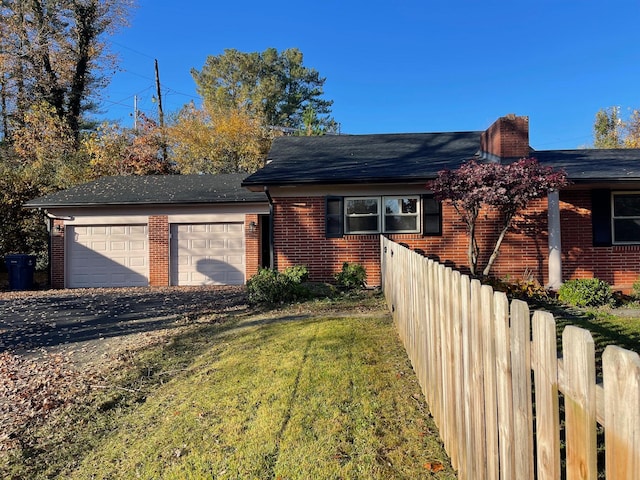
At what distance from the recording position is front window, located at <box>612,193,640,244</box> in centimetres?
1012

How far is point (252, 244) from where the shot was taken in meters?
13.3

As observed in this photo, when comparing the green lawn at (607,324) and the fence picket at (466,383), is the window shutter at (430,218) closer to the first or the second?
the green lawn at (607,324)

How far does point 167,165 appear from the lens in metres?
Answer: 24.8

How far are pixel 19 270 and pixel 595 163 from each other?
16544 millimetres

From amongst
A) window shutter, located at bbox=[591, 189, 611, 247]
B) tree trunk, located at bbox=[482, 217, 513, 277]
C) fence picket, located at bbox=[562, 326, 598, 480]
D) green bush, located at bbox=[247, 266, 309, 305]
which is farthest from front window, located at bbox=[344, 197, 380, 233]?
fence picket, located at bbox=[562, 326, 598, 480]

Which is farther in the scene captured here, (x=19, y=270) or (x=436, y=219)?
(x=19, y=270)

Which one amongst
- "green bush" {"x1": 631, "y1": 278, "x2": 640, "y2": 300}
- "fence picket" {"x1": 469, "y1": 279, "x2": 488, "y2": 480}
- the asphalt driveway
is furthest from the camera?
"green bush" {"x1": 631, "y1": 278, "x2": 640, "y2": 300}

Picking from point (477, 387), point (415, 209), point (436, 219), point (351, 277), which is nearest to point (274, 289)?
point (351, 277)

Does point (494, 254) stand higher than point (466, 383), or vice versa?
point (494, 254)

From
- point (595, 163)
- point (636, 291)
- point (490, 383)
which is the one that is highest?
point (595, 163)

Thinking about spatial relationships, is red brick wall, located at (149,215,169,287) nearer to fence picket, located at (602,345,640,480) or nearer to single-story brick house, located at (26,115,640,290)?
single-story brick house, located at (26,115,640,290)

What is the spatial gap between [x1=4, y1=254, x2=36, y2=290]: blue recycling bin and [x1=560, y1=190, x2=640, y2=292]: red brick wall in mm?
15078

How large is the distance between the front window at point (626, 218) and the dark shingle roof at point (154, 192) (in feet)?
30.4

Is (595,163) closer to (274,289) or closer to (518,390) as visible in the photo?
(274,289)
